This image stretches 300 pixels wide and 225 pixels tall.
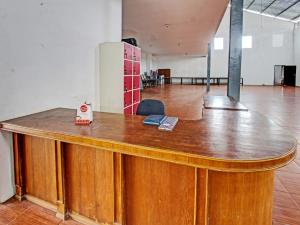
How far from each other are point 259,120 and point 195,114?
4.01m

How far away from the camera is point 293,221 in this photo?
6.41 ft

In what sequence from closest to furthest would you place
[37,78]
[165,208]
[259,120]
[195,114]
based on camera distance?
1. [165,208]
2. [259,120]
3. [37,78]
4. [195,114]

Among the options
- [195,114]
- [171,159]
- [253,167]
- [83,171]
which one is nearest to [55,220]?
[83,171]

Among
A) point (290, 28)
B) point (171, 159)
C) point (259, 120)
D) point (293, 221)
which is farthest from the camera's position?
point (290, 28)

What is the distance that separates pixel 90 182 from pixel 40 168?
592 millimetres

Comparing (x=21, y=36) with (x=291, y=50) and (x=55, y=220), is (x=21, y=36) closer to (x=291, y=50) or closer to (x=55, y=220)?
(x=55, y=220)

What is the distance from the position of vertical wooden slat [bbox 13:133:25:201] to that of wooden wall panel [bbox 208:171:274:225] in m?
1.83

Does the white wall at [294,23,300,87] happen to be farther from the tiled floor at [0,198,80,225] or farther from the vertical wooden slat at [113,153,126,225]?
the tiled floor at [0,198,80,225]

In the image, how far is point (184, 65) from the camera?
67.4 ft

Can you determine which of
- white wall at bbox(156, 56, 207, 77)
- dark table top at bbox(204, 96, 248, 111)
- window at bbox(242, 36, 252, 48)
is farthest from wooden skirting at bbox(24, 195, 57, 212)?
window at bbox(242, 36, 252, 48)

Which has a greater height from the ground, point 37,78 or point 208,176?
point 37,78

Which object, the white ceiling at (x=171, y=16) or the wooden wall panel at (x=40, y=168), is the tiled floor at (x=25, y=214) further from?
the white ceiling at (x=171, y=16)

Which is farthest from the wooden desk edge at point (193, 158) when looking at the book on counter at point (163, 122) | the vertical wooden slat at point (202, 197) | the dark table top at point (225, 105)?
the dark table top at point (225, 105)

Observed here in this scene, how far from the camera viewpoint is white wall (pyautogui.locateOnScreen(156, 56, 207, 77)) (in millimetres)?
20234
